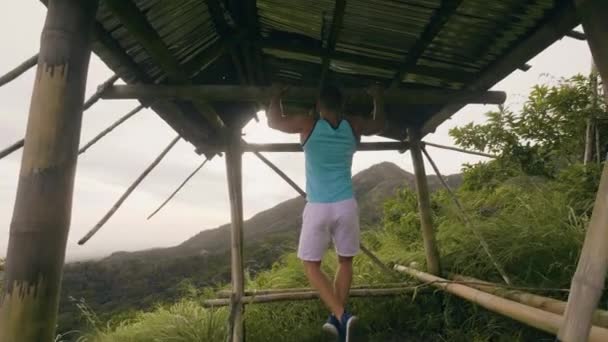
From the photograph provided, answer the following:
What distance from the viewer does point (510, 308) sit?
2.79 meters

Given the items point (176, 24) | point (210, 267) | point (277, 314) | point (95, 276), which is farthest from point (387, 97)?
point (95, 276)

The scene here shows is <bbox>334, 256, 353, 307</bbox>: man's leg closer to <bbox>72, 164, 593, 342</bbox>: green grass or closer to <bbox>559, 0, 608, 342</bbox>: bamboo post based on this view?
<bbox>72, 164, 593, 342</bbox>: green grass

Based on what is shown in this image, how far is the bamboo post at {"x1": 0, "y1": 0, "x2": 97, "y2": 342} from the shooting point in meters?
1.50

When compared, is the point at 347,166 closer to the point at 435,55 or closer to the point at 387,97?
the point at 387,97

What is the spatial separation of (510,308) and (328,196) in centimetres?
142

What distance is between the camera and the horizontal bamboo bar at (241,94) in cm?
292

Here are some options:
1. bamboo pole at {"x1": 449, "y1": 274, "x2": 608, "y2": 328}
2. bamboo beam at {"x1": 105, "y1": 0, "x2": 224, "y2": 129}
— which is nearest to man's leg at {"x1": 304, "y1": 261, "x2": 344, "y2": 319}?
bamboo pole at {"x1": 449, "y1": 274, "x2": 608, "y2": 328}

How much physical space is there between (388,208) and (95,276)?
396 inches

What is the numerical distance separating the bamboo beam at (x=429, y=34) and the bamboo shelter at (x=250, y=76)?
0.01m

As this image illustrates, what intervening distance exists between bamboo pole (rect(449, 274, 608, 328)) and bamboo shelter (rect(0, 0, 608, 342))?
112 millimetres

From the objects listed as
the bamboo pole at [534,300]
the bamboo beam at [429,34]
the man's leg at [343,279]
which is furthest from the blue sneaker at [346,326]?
the bamboo beam at [429,34]

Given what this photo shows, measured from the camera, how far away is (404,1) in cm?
254

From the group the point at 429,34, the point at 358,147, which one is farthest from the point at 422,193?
the point at 429,34

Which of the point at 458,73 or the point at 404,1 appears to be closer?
the point at 404,1
